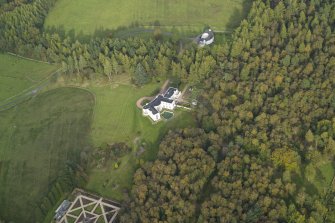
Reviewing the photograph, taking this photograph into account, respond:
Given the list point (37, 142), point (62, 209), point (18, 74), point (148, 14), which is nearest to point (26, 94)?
point (18, 74)

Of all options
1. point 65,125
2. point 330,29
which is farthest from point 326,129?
point 65,125

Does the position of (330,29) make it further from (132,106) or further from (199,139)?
(132,106)

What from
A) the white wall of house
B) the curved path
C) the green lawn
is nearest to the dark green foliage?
the curved path

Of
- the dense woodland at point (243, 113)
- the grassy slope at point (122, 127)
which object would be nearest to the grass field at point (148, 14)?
the dense woodland at point (243, 113)

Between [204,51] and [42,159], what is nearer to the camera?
[42,159]

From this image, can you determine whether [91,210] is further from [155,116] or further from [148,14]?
[148,14]

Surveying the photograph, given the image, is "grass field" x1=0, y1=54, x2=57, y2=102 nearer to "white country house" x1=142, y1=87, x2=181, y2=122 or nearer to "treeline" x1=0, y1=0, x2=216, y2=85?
"treeline" x1=0, y1=0, x2=216, y2=85
